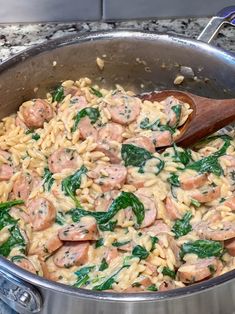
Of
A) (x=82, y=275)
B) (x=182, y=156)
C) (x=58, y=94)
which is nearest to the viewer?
(x=82, y=275)

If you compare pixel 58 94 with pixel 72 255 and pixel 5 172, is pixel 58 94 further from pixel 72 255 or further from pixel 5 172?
pixel 72 255

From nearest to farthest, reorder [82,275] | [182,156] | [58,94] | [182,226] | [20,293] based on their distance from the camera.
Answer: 1. [20,293]
2. [82,275]
3. [182,226]
4. [182,156]
5. [58,94]

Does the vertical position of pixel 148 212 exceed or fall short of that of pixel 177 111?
it falls short

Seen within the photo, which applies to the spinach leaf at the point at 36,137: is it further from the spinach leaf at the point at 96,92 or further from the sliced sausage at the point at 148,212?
the sliced sausage at the point at 148,212

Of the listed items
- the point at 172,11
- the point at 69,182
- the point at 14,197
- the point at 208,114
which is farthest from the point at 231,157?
the point at 172,11

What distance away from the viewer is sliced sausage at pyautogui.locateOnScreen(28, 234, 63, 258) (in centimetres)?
116

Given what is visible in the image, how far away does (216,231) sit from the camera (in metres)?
1.18

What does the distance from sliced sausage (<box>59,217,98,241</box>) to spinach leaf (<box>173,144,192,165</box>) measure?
0.25 metres

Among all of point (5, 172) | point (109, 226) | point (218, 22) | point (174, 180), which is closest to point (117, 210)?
point (109, 226)

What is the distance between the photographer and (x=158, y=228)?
4.01 feet

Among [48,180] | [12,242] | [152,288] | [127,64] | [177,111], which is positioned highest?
[127,64]

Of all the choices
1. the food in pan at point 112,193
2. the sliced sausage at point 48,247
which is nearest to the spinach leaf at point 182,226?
the food in pan at point 112,193

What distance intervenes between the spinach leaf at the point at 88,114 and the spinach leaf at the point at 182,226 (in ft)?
0.96

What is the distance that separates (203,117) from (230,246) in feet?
0.95
